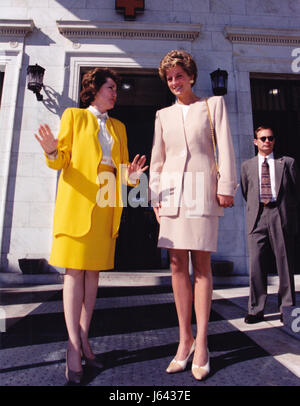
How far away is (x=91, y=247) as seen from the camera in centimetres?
179

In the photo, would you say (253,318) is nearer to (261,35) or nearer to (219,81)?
(219,81)

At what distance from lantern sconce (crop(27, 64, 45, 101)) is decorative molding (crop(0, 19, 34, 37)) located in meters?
1.14

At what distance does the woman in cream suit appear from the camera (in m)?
1.84

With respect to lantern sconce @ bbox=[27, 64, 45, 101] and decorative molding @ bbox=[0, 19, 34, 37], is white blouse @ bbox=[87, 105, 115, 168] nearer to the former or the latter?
lantern sconce @ bbox=[27, 64, 45, 101]

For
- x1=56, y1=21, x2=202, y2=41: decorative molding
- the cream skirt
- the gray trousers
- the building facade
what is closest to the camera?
the cream skirt

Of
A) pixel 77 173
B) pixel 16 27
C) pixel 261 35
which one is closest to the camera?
pixel 77 173

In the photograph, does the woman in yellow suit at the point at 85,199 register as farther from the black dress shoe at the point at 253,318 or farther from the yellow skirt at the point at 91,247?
the black dress shoe at the point at 253,318

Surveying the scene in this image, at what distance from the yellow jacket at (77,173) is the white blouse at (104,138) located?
0.05 m

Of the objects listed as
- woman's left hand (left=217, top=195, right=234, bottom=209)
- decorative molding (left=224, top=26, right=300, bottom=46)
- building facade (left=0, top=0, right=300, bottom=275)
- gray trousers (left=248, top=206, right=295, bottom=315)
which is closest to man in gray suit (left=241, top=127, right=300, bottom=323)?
gray trousers (left=248, top=206, right=295, bottom=315)

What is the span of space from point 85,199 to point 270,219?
88.9 inches

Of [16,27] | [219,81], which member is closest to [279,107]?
[219,81]

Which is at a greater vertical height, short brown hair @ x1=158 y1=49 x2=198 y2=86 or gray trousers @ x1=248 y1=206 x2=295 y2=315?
short brown hair @ x1=158 y1=49 x2=198 y2=86

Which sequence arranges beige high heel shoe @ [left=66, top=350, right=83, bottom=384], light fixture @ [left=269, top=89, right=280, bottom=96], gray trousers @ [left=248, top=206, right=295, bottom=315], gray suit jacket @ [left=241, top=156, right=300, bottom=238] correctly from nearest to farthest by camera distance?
beige high heel shoe @ [left=66, top=350, right=83, bottom=384]
gray trousers @ [left=248, top=206, right=295, bottom=315]
gray suit jacket @ [left=241, top=156, right=300, bottom=238]
light fixture @ [left=269, top=89, right=280, bottom=96]

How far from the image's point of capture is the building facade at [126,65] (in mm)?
6000
